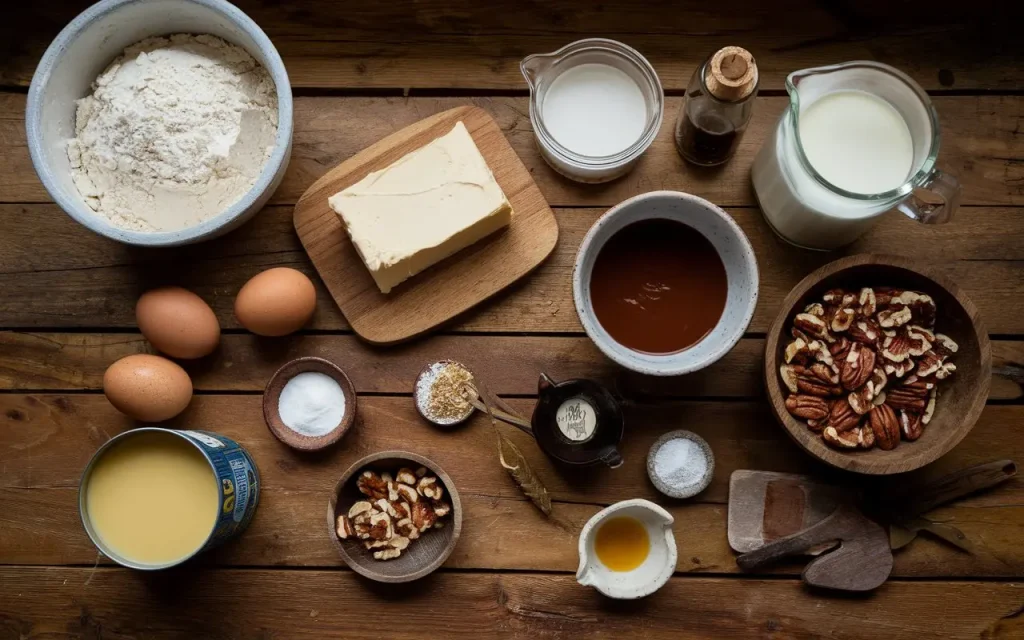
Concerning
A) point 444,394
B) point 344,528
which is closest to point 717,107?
point 444,394

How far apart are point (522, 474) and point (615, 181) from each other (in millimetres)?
551

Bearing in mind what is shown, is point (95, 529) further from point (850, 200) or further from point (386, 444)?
point (850, 200)

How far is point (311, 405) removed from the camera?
1.37 m

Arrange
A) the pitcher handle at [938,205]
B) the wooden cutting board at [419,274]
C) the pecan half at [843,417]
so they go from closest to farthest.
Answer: the pitcher handle at [938,205]
the pecan half at [843,417]
the wooden cutting board at [419,274]

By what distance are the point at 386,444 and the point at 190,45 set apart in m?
0.77

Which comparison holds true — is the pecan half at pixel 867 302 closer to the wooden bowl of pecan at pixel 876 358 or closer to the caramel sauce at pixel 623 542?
the wooden bowl of pecan at pixel 876 358

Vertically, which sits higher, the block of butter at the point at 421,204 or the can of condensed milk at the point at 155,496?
the block of butter at the point at 421,204

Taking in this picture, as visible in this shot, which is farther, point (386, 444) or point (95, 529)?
point (386, 444)

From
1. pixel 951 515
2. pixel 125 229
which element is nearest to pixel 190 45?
pixel 125 229

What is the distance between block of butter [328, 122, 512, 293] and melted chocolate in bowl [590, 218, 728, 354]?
0.69 ft

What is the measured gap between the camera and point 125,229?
49.9 inches

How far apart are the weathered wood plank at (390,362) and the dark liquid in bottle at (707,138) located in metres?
0.34

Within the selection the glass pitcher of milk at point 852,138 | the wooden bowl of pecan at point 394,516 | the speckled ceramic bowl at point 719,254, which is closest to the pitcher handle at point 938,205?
the glass pitcher of milk at point 852,138

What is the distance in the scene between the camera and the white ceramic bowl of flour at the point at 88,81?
124 cm
